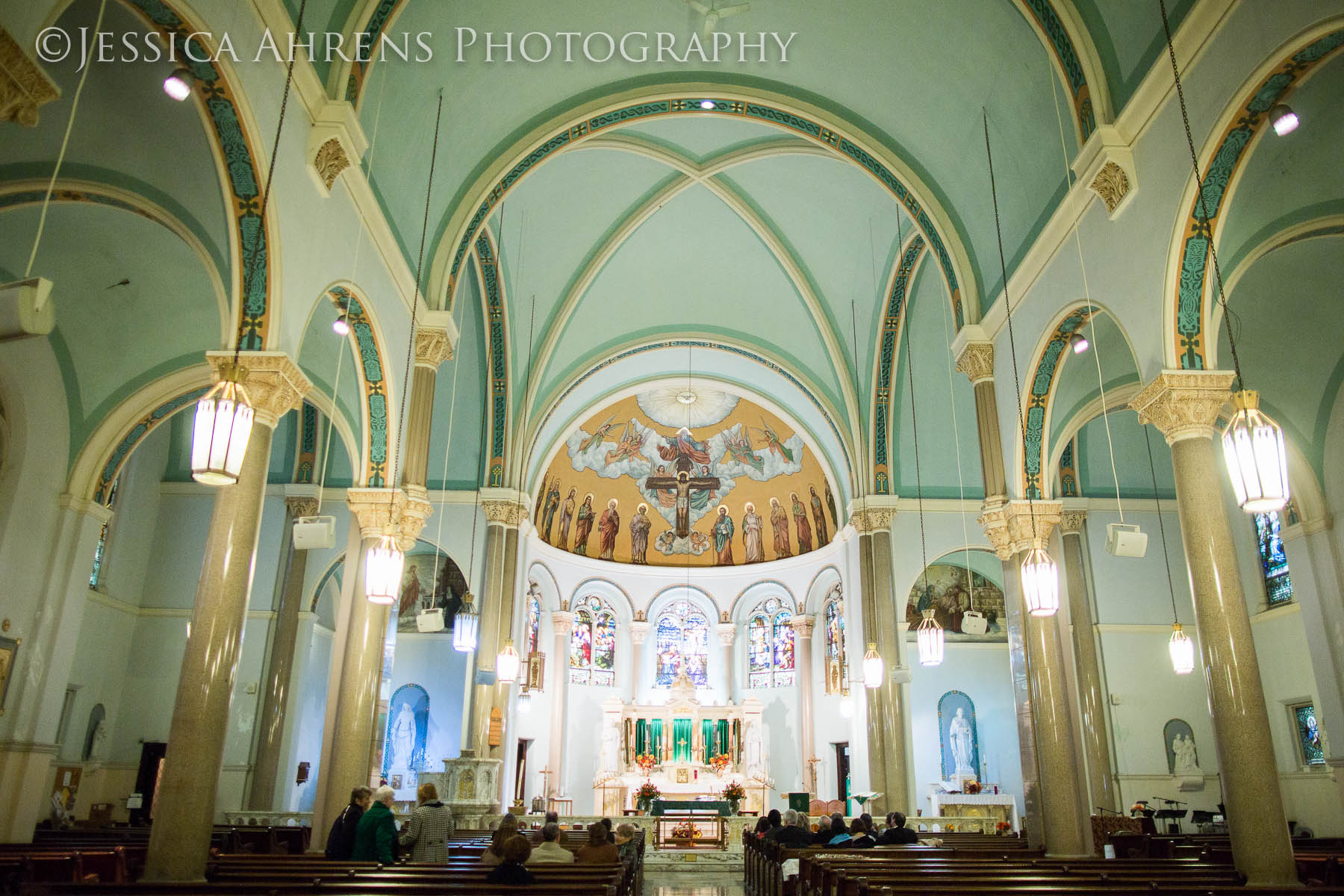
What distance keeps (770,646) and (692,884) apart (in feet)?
46.1

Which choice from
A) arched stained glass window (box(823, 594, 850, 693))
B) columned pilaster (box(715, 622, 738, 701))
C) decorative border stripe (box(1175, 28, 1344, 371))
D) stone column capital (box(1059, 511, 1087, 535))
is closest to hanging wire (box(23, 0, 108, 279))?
decorative border stripe (box(1175, 28, 1344, 371))

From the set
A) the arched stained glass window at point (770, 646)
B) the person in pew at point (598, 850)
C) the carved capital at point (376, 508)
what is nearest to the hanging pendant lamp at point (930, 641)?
the person in pew at point (598, 850)

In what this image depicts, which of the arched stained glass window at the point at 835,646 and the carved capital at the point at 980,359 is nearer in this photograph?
the carved capital at the point at 980,359

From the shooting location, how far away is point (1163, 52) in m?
8.44

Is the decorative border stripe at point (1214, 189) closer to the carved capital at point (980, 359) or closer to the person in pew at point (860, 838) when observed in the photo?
the carved capital at point (980, 359)

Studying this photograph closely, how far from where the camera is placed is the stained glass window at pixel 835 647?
24062 mm

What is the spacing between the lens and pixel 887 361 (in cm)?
1778

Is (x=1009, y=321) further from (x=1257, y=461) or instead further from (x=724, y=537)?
(x=724, y=537)

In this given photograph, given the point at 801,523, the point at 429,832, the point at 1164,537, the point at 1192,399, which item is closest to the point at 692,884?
the point at 429,832

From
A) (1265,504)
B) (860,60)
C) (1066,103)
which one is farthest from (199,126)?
(1265,504)

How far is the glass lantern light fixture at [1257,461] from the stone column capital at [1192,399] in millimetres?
2167

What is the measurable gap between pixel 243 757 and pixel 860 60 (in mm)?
16069

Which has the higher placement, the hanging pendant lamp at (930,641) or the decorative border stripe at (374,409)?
the decorative border stripe at (374,409)

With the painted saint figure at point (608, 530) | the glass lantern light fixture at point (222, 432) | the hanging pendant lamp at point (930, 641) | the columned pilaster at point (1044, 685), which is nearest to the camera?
the glass lantern light fixture at point (222, 432)
